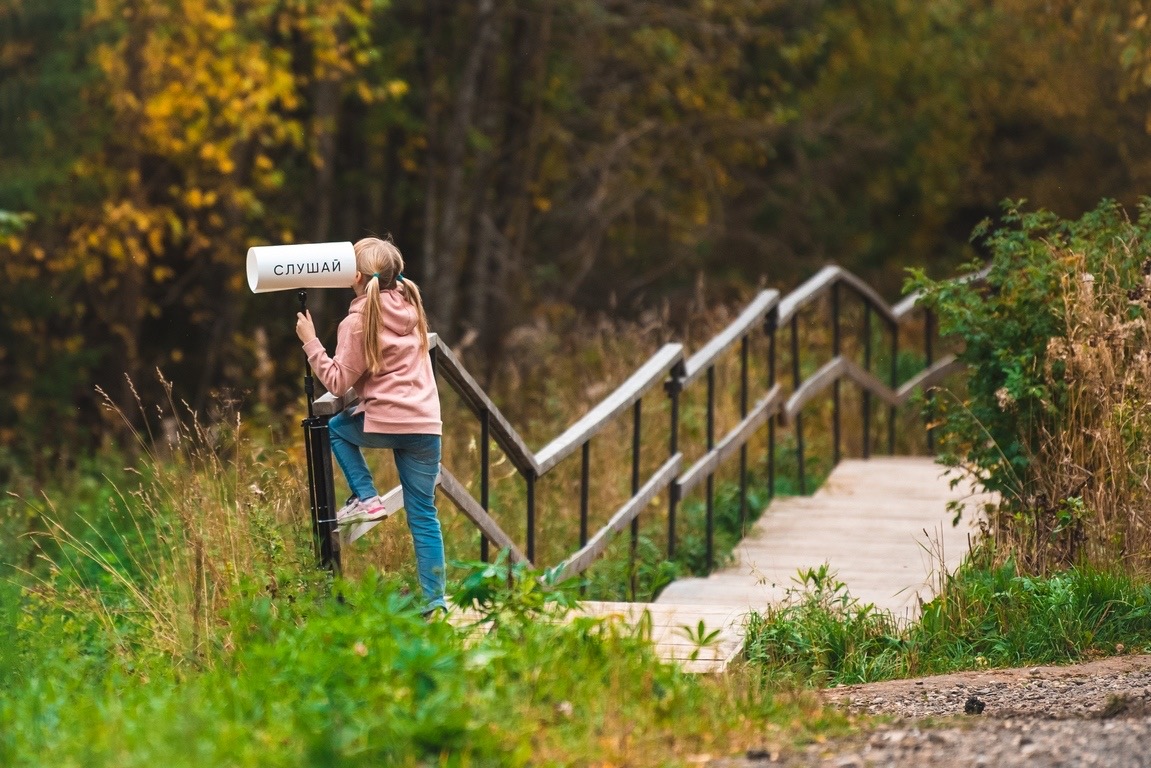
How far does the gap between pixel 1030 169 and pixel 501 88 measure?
6.80 m

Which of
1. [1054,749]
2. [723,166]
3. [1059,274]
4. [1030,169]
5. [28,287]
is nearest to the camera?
[1054,749]

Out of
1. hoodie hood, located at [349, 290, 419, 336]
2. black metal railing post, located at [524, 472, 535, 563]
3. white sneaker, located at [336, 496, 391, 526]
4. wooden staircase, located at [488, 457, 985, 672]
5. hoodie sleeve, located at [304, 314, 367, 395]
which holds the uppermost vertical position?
hoodie hood, located at [349, 290, 419, 336]

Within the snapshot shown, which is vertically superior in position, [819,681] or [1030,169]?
[1030,169]

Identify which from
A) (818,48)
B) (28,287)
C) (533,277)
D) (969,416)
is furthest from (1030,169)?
(969,416)

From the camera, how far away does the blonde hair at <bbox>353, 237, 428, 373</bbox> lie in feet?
16.5

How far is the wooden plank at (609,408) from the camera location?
6.43 meters

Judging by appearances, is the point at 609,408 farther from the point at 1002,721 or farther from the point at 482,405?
the point at 1002,721

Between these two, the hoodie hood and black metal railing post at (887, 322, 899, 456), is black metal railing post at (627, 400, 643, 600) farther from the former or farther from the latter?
black metal railing post at (887, 322, 899, 456)

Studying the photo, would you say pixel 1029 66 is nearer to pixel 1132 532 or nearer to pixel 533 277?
pixel 533 277

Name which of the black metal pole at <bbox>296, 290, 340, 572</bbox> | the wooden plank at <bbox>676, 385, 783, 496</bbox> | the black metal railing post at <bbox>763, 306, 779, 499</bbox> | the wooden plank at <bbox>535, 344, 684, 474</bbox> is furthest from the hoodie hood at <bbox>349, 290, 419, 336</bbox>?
the black metal railing post at <bbox>763, 306, 779, 499</bbox>

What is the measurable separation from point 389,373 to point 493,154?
10254mm

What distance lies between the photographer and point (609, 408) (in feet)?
22.2

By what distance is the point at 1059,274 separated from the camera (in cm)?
623

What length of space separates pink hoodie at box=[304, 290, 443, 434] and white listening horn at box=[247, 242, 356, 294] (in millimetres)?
135
